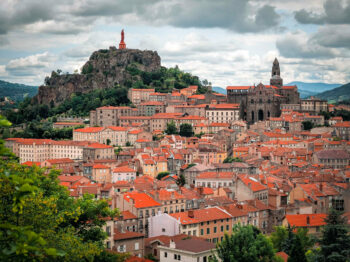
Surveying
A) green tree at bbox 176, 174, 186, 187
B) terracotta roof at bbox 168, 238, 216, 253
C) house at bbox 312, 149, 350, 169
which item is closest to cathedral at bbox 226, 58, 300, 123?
house at bbox 312, 149, 350, 169

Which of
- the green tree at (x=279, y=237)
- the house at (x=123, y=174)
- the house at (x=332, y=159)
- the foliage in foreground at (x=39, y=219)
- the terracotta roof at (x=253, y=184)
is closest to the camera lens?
the foliage in foreground at (x=39, y=219)

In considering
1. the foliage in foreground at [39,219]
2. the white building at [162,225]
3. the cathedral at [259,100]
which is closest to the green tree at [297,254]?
the foliage in foreground at [39,219]

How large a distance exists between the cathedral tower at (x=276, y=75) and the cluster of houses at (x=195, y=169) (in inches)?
565

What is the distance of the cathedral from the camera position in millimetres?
117438

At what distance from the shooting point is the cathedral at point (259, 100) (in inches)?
4624

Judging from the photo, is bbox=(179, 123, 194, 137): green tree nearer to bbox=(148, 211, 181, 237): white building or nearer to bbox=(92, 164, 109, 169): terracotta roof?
bbox=(92, 164, 109, 169): terracotta roof

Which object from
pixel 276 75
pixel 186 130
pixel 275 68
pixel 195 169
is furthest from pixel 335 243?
pixel 275 68

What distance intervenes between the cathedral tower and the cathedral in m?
7.49

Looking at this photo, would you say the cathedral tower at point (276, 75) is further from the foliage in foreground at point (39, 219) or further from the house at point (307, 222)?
the foliage in foreground at point (39, 219)

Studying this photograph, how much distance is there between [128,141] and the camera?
103 metres

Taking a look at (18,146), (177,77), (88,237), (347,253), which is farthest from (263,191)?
(177,77)

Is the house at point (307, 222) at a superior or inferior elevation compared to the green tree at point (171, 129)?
inferior

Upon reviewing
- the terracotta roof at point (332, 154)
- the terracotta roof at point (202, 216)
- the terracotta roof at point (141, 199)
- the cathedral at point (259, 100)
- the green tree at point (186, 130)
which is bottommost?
the terracotta roof at point (202, 216)

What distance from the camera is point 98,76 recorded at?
149750 mm
